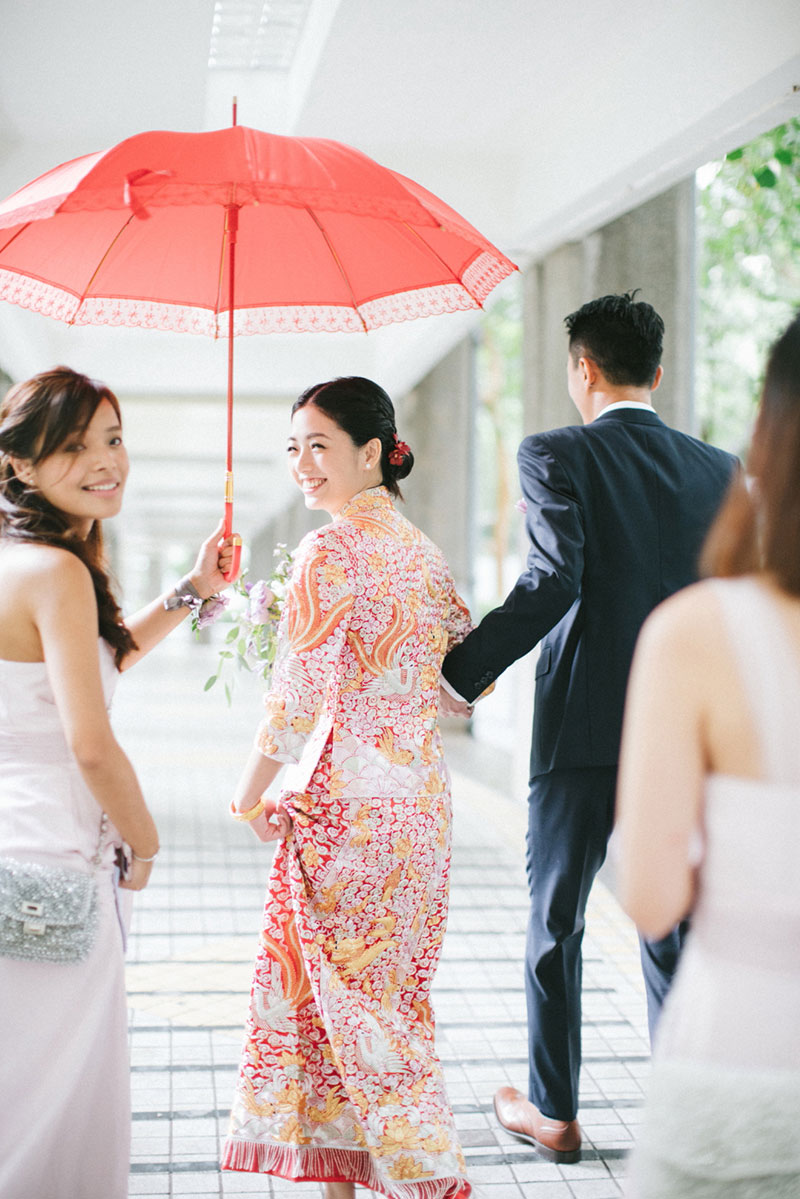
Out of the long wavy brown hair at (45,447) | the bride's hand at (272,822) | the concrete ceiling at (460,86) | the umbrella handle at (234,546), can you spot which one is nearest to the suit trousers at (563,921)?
the bride's hand at (272,822)

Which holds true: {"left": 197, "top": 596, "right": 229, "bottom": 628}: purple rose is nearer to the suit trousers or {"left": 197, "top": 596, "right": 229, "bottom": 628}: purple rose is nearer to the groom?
the groom

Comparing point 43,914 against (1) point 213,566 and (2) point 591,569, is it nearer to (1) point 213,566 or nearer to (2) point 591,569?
(1) point 213,566

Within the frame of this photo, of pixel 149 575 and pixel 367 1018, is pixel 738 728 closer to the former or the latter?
pixel 367 1018

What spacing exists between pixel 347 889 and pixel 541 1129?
93cm

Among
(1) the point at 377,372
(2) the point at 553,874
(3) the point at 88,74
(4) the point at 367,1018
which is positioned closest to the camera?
(4) the point at 367,1018

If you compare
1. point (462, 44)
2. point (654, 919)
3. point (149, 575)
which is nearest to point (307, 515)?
point (462, 44)

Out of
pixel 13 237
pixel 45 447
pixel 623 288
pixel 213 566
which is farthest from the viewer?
pixel 623 288

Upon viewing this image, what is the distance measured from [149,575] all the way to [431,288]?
71.0 meters

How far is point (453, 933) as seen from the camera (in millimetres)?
4738

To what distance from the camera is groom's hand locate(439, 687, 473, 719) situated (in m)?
2.63

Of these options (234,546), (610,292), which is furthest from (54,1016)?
(610,292)

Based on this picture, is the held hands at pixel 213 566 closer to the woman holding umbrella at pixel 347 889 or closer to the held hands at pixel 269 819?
the woman holding umbrella at pixel 347 889

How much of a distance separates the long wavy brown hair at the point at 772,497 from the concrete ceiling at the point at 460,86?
9.45ft

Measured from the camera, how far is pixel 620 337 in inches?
108
